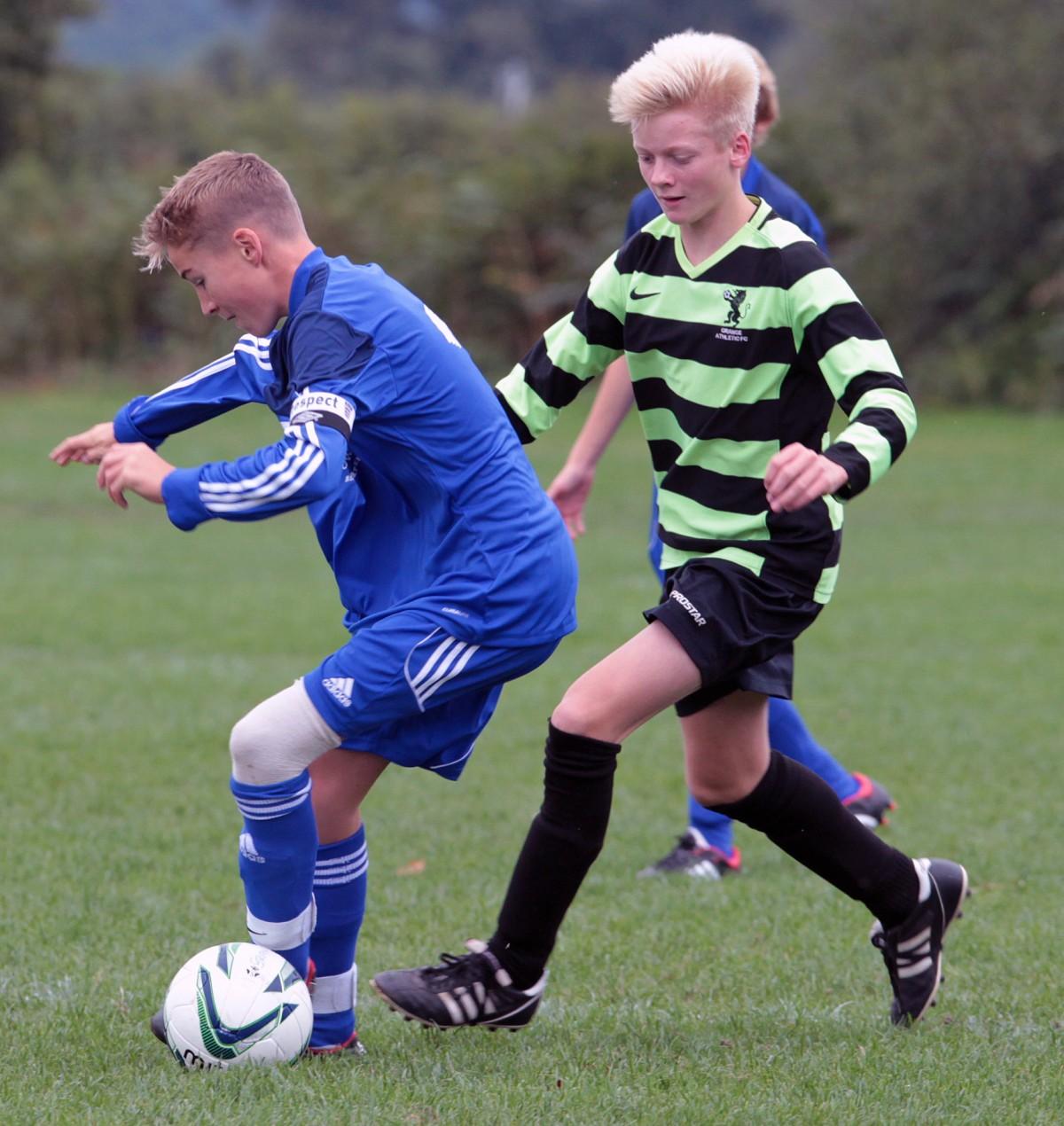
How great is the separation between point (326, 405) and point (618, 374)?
191cm

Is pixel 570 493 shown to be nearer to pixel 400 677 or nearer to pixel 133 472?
pixel 400 677

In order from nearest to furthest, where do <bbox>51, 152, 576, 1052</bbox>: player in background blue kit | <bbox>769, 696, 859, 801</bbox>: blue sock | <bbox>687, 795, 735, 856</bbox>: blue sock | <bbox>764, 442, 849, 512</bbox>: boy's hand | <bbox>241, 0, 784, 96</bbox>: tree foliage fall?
1. <bbox>764, 442, 849, 512</bbox>: boy's hand
2. <bbox>51, 152, 576, 1052</bbox>: player in background blue kit
3. <bbox>769, 696, 859, 801</bbox>: blue sock
4. <bbox>687, 795, 735, 856</bbox>: blue sock
5. <bbox>241, 0, 784, 96</bbox>: tree foliage

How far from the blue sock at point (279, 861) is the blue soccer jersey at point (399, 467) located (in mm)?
424

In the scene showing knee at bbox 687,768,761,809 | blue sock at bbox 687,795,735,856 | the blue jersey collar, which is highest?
the blue jersey collar

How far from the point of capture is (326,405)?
314cm

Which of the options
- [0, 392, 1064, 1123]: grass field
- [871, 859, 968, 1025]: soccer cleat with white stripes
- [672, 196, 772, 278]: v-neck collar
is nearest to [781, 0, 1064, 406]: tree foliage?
[0, 392, 1064, 1123]: grass field

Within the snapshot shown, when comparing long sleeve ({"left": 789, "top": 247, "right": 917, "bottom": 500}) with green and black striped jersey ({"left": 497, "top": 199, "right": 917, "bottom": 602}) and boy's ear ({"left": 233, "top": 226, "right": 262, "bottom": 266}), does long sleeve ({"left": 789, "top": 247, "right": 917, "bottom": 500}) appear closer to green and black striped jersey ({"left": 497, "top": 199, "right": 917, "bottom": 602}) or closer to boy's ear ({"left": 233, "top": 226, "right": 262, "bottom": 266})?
green and black striped jersey ({"left": 497, "top": 199, "right": 917, "bottom": 602})

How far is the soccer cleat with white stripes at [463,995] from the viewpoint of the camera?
142 inches

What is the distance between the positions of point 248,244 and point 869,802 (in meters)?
3.17

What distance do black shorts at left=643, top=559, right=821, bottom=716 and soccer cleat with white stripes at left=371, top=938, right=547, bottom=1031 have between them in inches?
28.2

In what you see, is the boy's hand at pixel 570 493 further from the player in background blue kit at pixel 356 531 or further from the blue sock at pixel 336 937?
the blue sock at pixel 336 937

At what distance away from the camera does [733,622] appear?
11.5ft

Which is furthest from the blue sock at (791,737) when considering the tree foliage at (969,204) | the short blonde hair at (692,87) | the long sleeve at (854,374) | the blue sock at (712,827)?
the tree foliage at (969,204)

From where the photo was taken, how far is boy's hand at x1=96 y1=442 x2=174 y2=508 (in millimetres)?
3119
